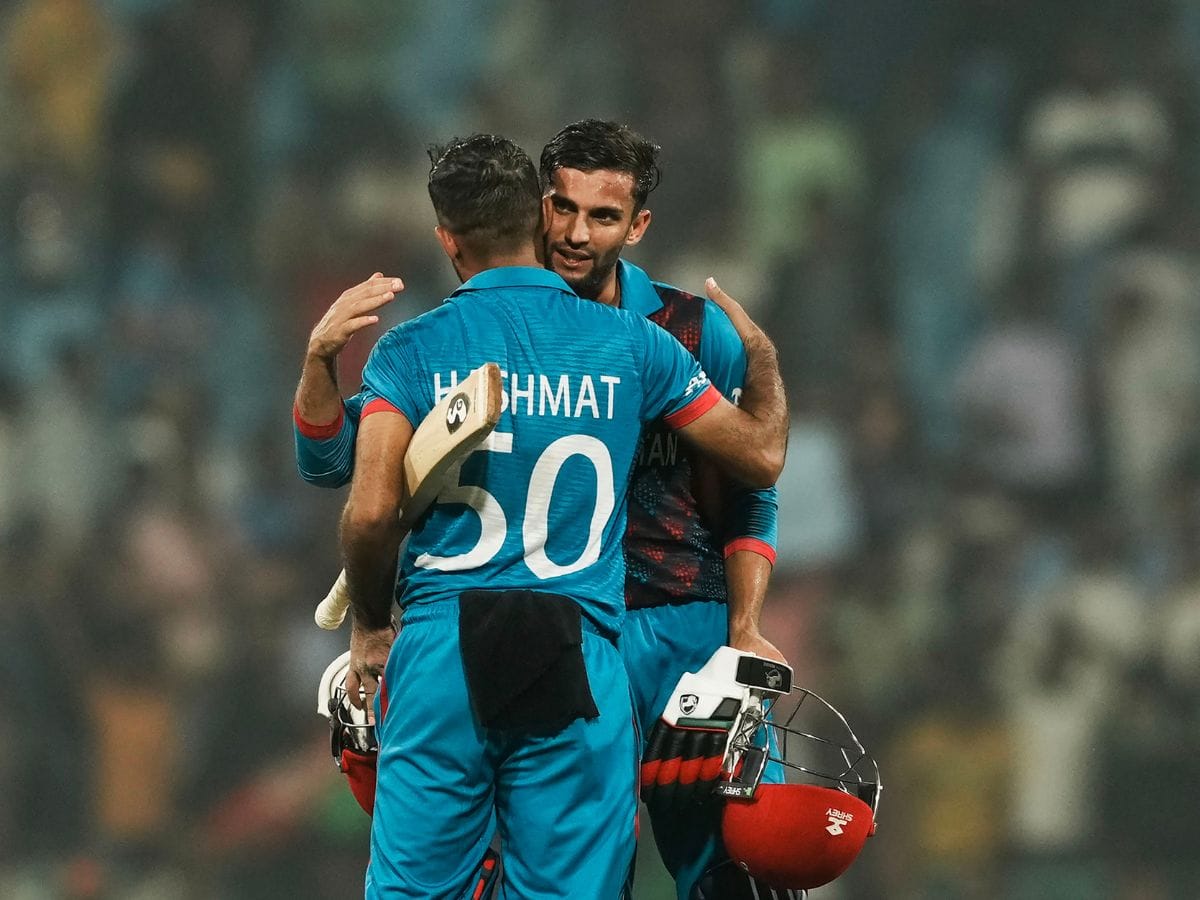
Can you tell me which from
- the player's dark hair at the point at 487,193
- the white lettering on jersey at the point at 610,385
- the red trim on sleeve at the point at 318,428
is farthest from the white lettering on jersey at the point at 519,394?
the red trim on sleeve at the point at 318,428

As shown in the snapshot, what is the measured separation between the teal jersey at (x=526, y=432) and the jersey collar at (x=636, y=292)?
0.38 meters

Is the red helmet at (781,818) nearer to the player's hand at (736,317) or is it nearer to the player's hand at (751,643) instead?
the player's hand at (751,643)

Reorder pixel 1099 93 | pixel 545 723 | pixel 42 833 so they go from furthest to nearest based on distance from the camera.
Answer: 1. pixel 1099 93
2. pixel 42 833
3. pixel 545 723

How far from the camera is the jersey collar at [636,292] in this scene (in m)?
2.76

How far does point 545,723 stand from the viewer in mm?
2250

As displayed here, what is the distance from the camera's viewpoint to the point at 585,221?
2.63m

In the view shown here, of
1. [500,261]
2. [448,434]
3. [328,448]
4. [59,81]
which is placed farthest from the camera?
[59,81]

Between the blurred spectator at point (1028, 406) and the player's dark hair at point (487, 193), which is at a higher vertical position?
the player's dark hair at point (487, 193)

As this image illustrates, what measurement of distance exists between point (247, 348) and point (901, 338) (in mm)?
3072

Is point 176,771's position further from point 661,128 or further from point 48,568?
point 661,128

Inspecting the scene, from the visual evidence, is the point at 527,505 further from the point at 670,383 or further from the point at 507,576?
the point at 670,383

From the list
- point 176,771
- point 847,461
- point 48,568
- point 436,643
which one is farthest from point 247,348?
point 436,643

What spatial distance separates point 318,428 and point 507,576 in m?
0.42

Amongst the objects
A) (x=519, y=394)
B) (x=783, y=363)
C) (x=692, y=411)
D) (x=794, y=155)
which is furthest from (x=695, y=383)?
(x=794, y=155)
